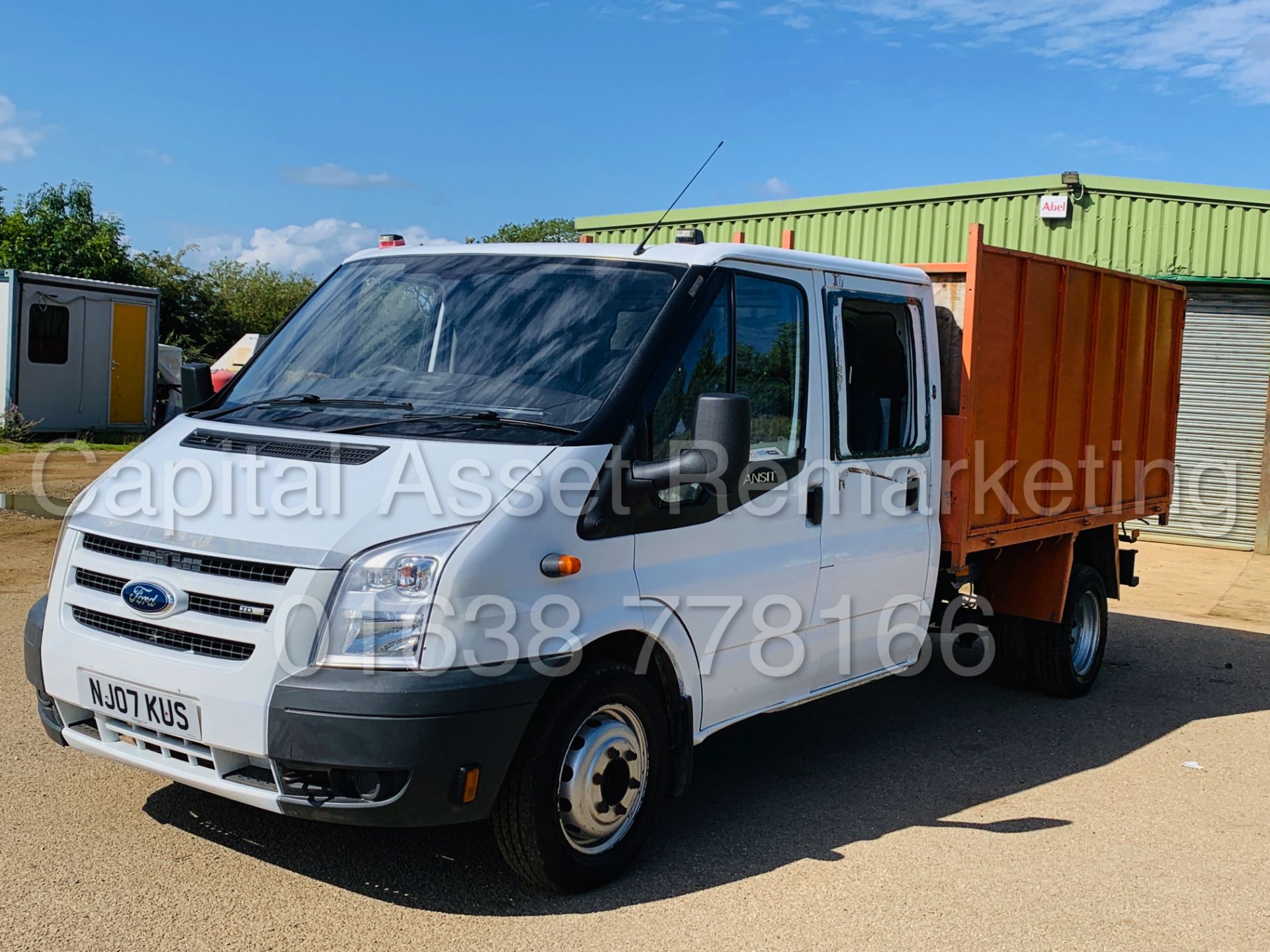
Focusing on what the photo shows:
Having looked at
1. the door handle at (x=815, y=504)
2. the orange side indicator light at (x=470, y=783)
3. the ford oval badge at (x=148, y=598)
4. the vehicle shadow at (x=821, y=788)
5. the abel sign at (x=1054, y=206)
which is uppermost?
the abel sign at (x=1054, y=206)

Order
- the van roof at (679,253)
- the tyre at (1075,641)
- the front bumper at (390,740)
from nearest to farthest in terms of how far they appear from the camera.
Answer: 1. the front bumper at (390,740)
2. the van roof at (679,253)
3. the tyre at (1075,641)

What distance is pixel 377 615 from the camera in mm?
3732

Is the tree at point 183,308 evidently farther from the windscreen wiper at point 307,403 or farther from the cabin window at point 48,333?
the windscreen wiper at point 307,403

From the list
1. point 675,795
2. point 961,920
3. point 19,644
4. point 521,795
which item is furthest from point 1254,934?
point 19,644

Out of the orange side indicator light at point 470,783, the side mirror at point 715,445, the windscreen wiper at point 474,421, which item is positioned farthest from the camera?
the windscreen wiper at point 474,421

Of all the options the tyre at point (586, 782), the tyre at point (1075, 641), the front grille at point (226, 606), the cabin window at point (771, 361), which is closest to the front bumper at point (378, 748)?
the tyre at point (586, 782)

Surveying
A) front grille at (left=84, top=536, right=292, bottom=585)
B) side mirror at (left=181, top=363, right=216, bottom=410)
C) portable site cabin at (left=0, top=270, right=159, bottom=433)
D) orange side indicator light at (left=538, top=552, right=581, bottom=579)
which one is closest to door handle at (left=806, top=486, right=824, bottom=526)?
orange side indicator light at (left=538, top=552, right=581, bottom=579)

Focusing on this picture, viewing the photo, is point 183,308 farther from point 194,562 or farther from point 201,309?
point 194,562

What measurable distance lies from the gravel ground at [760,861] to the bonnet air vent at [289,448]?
4.73 feet

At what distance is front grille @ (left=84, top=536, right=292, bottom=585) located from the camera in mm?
3816

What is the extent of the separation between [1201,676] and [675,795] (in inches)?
215

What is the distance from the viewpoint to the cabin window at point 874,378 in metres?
5.34

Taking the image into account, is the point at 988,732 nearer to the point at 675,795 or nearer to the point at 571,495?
the point at 675,795

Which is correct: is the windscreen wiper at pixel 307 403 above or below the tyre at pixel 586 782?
above
